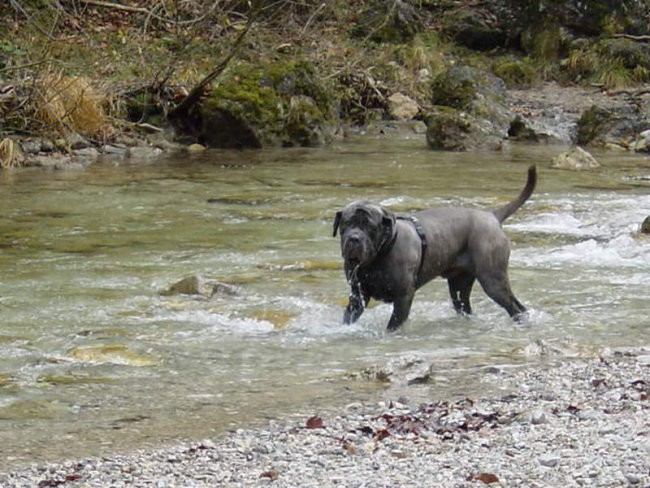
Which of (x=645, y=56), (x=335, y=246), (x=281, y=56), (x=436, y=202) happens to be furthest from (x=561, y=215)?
(x=645, y=56)

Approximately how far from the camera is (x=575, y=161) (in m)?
18.7

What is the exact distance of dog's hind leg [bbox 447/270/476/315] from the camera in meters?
9.27

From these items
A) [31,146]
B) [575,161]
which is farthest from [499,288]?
[31,146]

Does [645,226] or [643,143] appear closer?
[645,226]

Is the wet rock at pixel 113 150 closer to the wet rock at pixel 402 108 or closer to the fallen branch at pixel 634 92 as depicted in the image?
the wet rock at pixel 402 108

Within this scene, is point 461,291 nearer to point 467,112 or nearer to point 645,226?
point 645,226

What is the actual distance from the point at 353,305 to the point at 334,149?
482 inches

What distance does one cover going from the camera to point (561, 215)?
1405 cm

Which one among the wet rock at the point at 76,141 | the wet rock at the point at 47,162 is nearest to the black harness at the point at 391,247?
the wet rock at the point at 47,162

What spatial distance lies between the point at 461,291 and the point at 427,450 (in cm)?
359

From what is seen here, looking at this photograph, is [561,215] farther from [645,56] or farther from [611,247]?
[645,56]

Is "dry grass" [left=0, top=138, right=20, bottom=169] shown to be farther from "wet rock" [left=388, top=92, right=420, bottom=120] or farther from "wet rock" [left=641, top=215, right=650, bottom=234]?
"wet rock" [left=641, top=215, right=650, bottom=234]

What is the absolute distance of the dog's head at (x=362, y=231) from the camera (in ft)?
26.8

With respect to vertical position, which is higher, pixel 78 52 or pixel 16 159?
pixel 78 52
